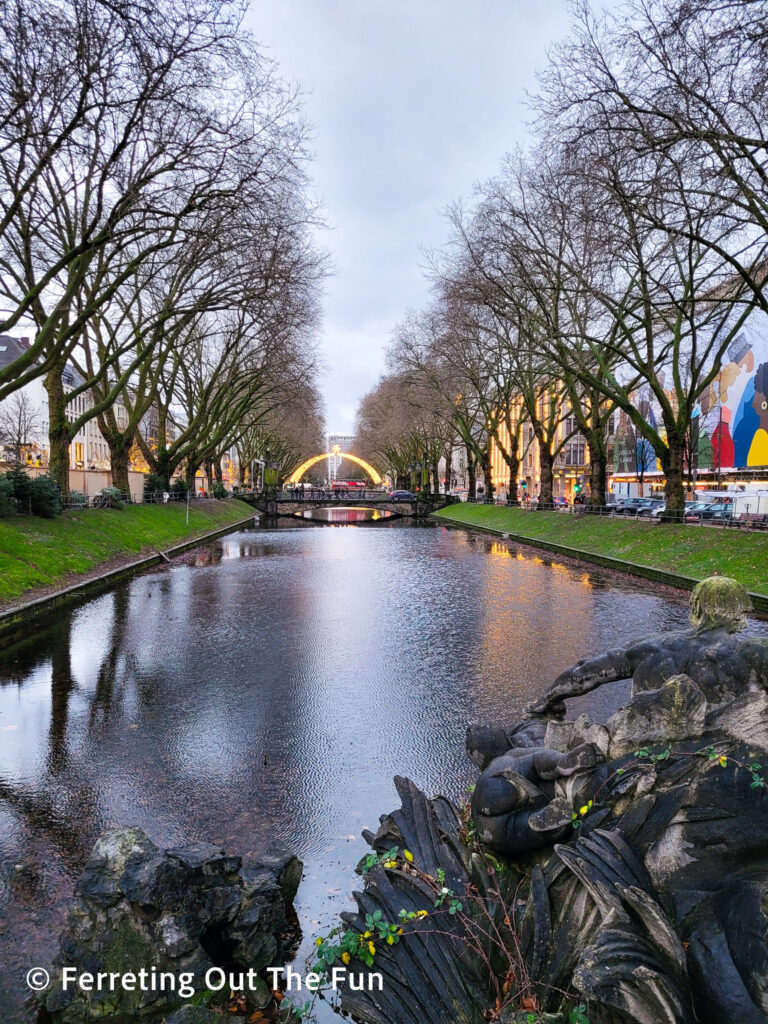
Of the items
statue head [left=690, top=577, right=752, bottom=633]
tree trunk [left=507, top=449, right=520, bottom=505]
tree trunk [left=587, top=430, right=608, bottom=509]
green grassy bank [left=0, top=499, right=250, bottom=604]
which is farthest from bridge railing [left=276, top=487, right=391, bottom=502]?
statue head [left=690, top=577, right=752, bottom=633]

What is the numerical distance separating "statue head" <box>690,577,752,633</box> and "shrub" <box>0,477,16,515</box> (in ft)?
62.6

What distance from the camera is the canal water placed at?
4484mm

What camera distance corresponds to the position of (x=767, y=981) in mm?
2088

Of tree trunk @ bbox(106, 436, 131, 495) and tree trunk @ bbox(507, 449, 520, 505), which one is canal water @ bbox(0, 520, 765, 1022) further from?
tree trunk @ bbox(507, 449, 520, 505)

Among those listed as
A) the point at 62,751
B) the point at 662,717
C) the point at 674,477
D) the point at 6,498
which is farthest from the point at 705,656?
the point at 674,477

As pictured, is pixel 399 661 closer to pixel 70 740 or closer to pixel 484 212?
pixel 70 740

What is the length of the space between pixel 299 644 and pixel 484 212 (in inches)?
770

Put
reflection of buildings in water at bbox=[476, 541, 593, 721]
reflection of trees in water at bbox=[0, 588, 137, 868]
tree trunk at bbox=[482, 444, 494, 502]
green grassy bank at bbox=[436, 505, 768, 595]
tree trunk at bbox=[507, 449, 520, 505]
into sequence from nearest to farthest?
reflection of trees in water at bbox=[0, 588, 137, 868] < reflection of buildings in water at bbox=[476, 541, 593, 721] < green grassy bank at bbox=[436, 505, 768, 595] < tree trunk at bbox=[507, 449, 520, 505] < tree trunk at bbox=[482, 444, 494, 502]

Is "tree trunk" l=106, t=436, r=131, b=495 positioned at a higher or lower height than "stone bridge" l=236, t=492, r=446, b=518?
higher

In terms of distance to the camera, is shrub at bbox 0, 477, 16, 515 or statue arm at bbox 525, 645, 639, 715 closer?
statue arm at bbox 525, 645, 639, 715

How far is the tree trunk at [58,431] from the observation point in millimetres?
23281

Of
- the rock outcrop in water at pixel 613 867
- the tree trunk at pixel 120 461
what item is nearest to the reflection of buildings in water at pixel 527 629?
the rock outcrop in water at pixel 613 867

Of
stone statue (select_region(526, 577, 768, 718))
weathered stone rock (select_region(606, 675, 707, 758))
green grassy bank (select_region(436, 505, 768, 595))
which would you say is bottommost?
green grassy bank (select_region(436, 505, 768, 595))

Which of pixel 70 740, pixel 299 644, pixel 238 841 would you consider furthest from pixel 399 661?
pixel 238 841
